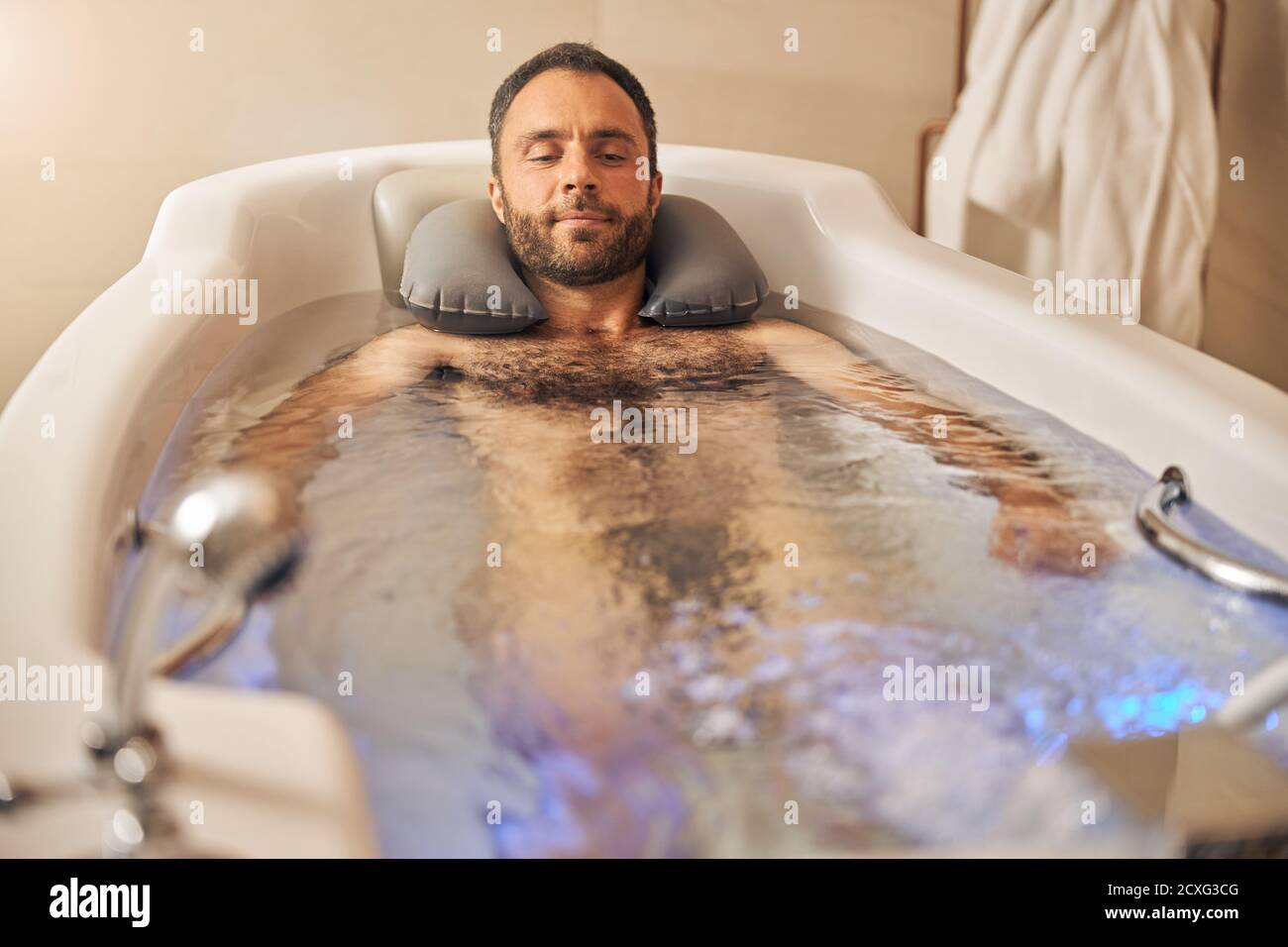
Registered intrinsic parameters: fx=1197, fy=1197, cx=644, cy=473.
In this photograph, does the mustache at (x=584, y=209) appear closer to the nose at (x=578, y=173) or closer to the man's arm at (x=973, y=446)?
the nose at (x=578, y=173)

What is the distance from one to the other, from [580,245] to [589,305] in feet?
0.30

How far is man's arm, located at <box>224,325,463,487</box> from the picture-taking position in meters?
1.16

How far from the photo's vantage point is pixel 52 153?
2.16 metres

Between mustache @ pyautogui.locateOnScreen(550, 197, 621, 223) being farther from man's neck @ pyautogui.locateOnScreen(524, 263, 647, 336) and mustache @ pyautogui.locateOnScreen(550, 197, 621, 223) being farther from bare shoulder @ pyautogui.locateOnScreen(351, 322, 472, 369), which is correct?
bare shoulder @ pyautogui.locateOnScreen(351, 322, 472, 369)

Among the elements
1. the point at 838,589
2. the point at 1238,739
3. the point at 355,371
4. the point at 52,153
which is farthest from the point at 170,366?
the point at 52,153

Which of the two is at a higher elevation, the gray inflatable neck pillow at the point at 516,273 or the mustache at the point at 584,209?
A: the mustache at the point at 584,209

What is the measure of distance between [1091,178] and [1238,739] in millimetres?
1285

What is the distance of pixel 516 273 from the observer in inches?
63.6

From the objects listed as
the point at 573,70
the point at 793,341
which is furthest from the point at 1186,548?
the point at 573,70

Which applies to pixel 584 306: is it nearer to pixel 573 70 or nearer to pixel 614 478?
pixel 573 70

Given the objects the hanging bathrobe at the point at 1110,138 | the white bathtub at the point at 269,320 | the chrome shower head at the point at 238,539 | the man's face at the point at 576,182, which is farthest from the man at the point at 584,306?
the chrome shower head at the point at 238,539

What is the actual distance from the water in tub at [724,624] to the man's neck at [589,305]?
0.93 ft

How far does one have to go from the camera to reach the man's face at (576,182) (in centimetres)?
156
